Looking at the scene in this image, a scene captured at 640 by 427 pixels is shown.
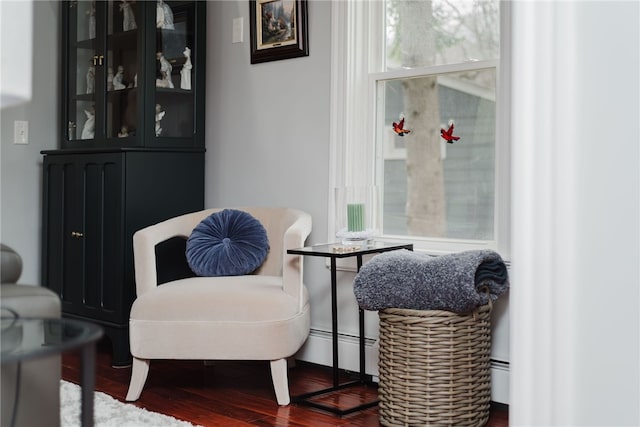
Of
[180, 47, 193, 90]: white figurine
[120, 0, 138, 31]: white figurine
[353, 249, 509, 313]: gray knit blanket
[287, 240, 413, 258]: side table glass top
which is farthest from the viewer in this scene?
[180, 47, 193, 90]: white figurine

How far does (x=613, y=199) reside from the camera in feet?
5.19

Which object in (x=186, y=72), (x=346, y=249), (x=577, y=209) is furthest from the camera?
(x=186, y=72)

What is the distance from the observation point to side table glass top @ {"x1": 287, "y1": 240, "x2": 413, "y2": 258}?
256 centimetres

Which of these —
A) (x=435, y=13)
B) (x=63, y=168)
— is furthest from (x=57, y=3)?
(x=435, y=13)

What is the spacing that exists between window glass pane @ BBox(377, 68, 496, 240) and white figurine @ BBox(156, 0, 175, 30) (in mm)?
1026

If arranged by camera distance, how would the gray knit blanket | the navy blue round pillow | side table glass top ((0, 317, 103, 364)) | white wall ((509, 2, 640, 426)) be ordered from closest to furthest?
1. side table glass top ((0, 317, 103, 364))
2. white wall ((509, 2, 640, 426))
3. the gray knit blanket
4. the navy blue round pillow

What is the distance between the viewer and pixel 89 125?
3.61 meters

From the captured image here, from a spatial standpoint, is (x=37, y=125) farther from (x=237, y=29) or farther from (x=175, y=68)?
(x=237, y=29)

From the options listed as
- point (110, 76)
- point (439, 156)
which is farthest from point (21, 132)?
point (439, 156)

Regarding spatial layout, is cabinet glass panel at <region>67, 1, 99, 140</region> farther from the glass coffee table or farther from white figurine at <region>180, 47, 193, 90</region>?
the glass coffee table

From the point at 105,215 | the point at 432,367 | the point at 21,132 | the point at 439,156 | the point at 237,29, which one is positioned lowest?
the point at 432,367

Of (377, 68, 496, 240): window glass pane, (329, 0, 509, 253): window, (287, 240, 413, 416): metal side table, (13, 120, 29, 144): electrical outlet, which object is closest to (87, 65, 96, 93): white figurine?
(13, 120, 29, 144): electrical outlet

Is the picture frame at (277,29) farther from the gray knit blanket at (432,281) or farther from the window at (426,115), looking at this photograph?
the gray knit blanket at (432,281)

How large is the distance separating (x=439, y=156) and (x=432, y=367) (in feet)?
2.94
